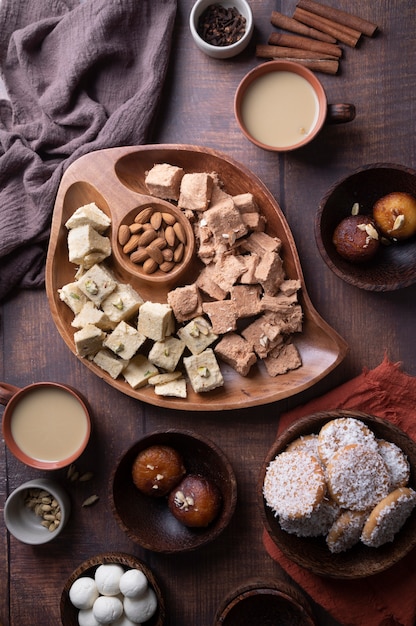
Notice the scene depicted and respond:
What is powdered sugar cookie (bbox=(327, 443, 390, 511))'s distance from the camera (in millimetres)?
1787

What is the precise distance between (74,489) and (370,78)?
1589mm

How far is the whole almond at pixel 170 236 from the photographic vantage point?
203 centimetres

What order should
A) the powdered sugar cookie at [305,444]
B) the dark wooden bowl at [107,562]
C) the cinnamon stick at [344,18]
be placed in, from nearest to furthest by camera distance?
the powdered sugar cookie at [305,444]
the dark wooden bowl at [107,562]
the cinnamon stick at [344,18]

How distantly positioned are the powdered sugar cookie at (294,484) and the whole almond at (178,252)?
2.13ft

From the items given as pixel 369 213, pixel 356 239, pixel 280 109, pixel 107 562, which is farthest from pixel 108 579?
pixel 280 109

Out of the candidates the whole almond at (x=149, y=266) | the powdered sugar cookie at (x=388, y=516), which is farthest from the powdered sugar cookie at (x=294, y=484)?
the whole almond at (x=149, y=266)

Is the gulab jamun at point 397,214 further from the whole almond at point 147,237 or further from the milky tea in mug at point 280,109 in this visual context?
the whole almond at point 147,237

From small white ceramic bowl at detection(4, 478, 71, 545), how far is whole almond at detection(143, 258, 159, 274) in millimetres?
716

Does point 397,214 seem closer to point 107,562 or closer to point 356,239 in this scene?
point 356,239

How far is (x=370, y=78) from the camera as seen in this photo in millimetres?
2129

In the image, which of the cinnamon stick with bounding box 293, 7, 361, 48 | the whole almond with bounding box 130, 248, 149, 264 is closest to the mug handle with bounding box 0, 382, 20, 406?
the whole almond with bounding box 130, 248, 149, 264

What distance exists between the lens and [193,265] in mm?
2088

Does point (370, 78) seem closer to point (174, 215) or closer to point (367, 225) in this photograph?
point (367, 225)

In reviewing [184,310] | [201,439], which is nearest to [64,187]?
[184,310]
